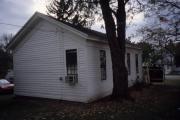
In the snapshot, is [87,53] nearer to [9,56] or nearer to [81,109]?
[81,109]

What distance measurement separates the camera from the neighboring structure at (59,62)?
11336 millimetres

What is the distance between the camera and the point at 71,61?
1186cm

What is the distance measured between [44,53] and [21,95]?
12.7 feet

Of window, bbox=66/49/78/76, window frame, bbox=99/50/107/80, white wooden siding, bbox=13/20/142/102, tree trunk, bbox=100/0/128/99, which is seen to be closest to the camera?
tree trunk, bbox=100/0/128/99

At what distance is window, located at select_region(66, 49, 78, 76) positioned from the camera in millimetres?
11719

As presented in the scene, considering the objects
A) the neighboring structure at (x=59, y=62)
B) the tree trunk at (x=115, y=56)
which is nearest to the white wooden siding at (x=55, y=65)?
the neighboring structure at (x=59, y=62)

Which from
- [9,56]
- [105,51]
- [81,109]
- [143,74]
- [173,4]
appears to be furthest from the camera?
[9,56]

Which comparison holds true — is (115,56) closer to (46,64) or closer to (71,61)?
(71,61)

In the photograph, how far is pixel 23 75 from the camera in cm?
1418

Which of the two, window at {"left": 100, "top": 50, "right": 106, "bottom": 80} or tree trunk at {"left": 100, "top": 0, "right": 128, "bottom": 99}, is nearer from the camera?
tree trunk at {"left": 100, "top": 0, "right": 128, "bottom": 99}

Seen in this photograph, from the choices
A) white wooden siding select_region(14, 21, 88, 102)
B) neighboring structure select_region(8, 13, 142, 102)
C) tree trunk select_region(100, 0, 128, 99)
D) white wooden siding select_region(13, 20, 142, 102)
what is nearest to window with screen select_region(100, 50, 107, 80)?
neighboring structure select_region(8, 13, 142, 102)

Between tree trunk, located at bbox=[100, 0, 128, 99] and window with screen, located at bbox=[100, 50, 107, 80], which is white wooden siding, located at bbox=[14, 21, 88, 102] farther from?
window with screen, located at bbox=[100, 50, 107, 80]

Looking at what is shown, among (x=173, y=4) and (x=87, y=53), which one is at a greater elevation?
(x=173, y=4)

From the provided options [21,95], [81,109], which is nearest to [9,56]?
[21,95]
